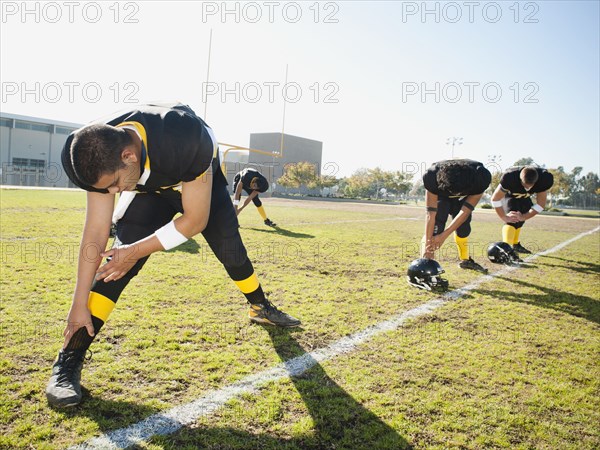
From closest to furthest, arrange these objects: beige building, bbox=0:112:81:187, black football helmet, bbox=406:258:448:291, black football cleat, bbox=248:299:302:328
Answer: black football cleat, bbox=248:299:302:328 → black football helmet, bbox=406:258:448:291 → beige building, bbox=0:112:81:187

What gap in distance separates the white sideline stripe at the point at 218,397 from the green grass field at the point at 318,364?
7 cm

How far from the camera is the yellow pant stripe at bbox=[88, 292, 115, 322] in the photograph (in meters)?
2.70

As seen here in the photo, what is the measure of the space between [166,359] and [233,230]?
43.8 inches

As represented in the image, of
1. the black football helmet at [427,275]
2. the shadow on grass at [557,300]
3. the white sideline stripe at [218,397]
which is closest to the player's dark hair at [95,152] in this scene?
the white sideline stripe at [218,397]

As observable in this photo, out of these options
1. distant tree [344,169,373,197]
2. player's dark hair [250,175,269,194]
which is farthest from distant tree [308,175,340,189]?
player's dark hair [250,175,269,194]

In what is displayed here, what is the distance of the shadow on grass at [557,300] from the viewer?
4.88 metres

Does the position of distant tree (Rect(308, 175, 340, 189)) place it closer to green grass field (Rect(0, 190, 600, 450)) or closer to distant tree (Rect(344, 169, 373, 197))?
distant tree (Rect(344, 169, 373, 197))

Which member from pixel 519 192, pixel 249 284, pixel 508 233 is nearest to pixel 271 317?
pixel 249 284

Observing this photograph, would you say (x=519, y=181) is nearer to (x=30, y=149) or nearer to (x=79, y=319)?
(x=79, y=319)

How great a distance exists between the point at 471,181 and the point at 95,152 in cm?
504

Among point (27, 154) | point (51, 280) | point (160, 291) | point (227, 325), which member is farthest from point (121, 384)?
point (27, 154)

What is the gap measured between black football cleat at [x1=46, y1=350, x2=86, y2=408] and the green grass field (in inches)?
2.4

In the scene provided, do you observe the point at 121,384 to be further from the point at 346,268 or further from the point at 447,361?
the point at 346,268

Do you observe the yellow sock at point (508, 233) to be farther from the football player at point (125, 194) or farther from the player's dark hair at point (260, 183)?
the football player at point (125, 194)
